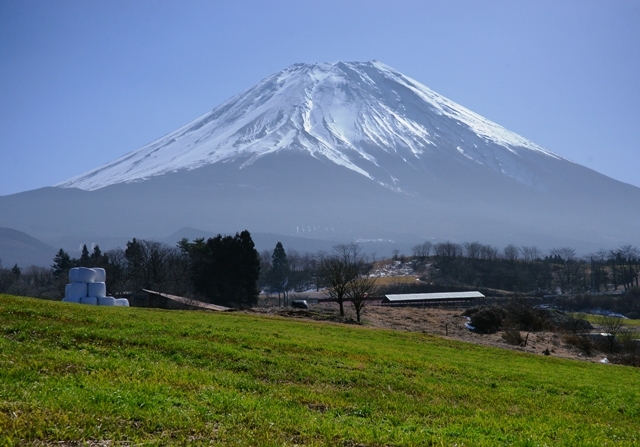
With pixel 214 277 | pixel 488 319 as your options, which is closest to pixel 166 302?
pixel 214 277

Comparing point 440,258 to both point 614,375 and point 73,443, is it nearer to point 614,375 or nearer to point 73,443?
point 614,375

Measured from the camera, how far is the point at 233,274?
63.4 metres

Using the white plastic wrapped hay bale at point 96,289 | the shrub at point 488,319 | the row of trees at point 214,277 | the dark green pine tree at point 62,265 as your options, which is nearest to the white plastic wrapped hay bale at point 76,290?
the white plastic wrapped hay bale at point 96,289

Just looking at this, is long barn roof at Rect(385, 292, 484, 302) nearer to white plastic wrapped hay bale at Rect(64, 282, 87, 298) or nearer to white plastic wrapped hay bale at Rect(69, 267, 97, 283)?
white plastic wrapped hay bale at Rect(69, 267, 97, 283)

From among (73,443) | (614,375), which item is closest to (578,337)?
(614,375)

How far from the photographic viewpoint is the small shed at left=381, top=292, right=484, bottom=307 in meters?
79.1

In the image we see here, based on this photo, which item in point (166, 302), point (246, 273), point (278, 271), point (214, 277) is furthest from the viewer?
point (278, 271)

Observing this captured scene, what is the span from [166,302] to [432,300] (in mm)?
41507

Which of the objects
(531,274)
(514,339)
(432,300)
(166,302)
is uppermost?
(531,274)

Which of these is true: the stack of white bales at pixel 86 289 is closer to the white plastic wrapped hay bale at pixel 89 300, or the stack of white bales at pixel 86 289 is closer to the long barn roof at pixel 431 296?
the white plastic wrapped hay bale at pixel 89 300

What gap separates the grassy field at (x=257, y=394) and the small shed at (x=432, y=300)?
60022mm

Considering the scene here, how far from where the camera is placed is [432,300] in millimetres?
80812

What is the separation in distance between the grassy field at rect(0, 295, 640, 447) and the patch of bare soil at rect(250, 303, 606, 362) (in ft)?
67.8

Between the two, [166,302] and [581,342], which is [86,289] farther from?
[581,342]
